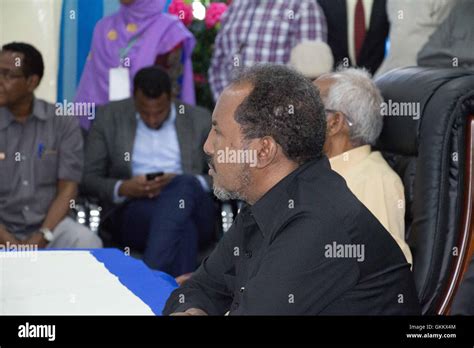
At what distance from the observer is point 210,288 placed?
80.7 inches

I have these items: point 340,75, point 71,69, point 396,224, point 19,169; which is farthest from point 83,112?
point 396,224

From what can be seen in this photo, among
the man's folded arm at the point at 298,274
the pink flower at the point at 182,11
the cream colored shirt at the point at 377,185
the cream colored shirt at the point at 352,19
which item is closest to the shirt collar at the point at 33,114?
the pink flower at the point at 182,11

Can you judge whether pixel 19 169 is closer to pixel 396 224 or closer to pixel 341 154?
pixel 341 154

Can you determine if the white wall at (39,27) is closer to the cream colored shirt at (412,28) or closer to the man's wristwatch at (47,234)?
the man's wristwatch at (47,234)

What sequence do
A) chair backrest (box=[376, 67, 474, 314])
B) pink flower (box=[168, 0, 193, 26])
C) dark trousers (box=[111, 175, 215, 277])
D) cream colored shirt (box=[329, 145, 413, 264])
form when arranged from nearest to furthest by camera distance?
chair backrest (box=[376, 67, 474, 314]) < cream colored shirt (box=[329, 145, 413, 264]) < dark trousers (box=[111, 175, 215, 277]) < pink flower (box=[168, 0, 193, 26])

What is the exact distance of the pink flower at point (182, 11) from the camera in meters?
4.84

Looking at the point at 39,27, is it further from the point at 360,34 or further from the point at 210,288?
the point at 210,288

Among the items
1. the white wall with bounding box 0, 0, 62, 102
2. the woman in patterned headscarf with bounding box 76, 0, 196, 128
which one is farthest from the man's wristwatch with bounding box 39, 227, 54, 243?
the white wall with bounding box 0, 0, 62, 102

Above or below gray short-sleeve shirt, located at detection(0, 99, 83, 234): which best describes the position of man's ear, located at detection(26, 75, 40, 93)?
above

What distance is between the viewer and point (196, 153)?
409cm

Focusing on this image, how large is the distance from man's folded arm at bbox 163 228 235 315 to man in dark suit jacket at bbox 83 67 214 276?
1665 millimetres

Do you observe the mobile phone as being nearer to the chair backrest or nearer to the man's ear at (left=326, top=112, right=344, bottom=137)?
the man's ear at (left=326, top=112, right=344, bottom=137)

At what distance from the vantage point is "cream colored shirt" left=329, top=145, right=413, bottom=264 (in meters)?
2.43

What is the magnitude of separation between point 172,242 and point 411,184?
1.49 metres
